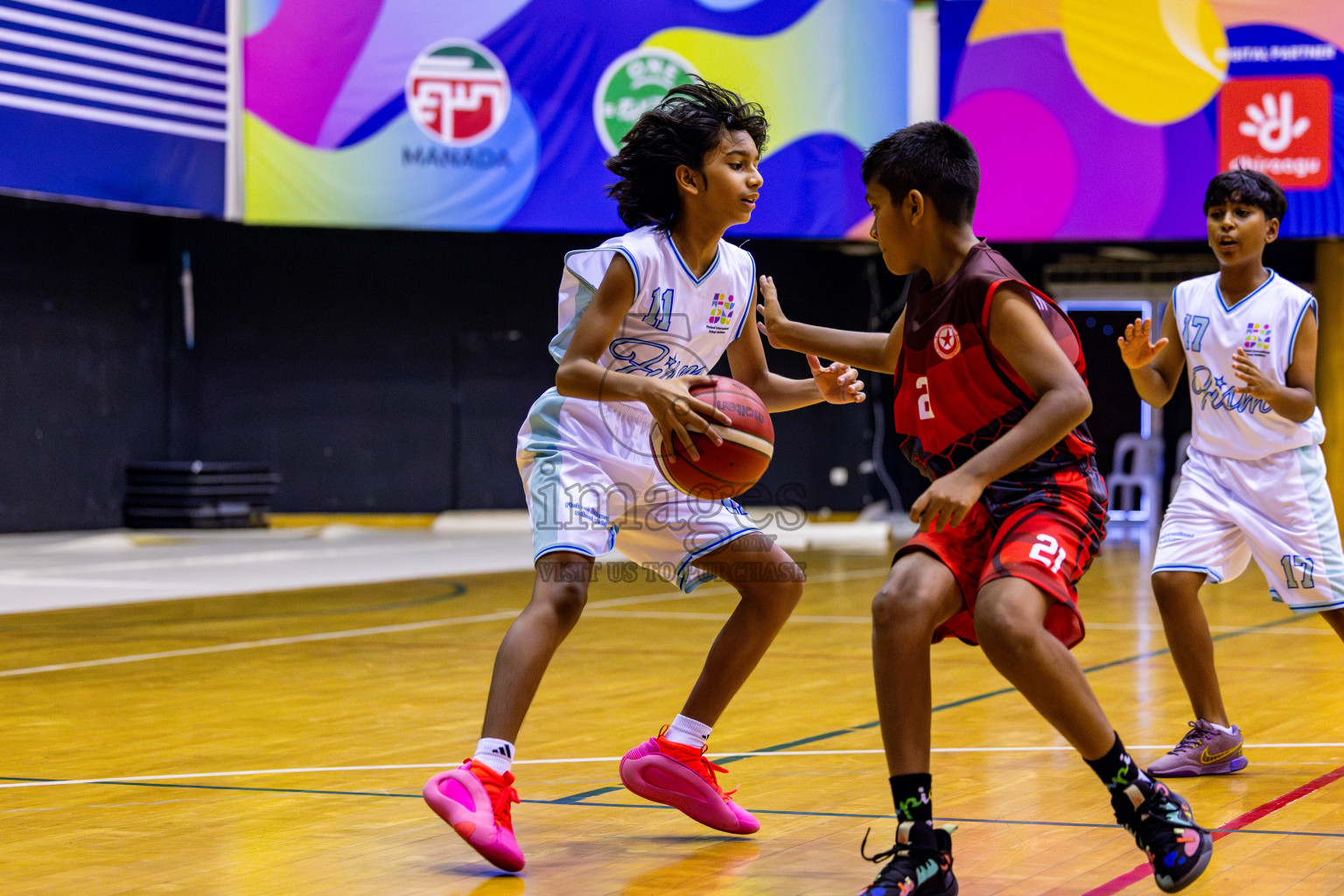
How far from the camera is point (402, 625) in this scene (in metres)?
8.36

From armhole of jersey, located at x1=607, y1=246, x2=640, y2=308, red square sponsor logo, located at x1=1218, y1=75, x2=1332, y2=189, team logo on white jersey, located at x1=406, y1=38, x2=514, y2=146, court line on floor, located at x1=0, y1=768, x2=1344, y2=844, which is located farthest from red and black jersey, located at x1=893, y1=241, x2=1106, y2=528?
red square sponsor logo, located at x1=1218, y1=75, x2=1332, y2=189

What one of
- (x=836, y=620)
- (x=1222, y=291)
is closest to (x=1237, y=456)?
(x=1222, y=291)

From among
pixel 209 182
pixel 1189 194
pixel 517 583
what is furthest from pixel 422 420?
pixel 1189 194

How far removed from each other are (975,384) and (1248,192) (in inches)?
76.4

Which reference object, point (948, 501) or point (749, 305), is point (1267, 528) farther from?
point (948, 501)

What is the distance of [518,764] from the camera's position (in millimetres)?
4602

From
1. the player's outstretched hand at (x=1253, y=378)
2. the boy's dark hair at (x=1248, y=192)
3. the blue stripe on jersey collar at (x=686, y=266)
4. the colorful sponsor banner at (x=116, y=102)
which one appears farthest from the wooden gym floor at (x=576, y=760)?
the colorful sponsor banner at (x=116, y=102)

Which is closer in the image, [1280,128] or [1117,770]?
[1117,770]

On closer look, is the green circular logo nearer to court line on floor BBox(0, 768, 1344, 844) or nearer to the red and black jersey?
court line on floor BBox(0, 768, 1344, 844)

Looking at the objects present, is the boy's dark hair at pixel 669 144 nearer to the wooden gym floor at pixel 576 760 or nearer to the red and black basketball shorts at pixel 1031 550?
the red and black basketball shorts at pixel 1031 550

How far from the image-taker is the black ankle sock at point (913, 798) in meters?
2.94

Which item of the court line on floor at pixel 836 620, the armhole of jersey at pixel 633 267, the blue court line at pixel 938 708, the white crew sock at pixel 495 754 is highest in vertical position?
the armhole of jersey at pixel 633 267

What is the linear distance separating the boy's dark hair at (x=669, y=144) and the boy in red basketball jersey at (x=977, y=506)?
0.60 m

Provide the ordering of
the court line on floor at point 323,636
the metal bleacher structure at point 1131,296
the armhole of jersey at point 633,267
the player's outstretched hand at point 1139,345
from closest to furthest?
1. the armhole of jersey at point 633,267
2. the player's outstretched hand at point 1139,345
3. the court line on floor at point 323,636
4. the metal bleacher structure at point 1131,296
